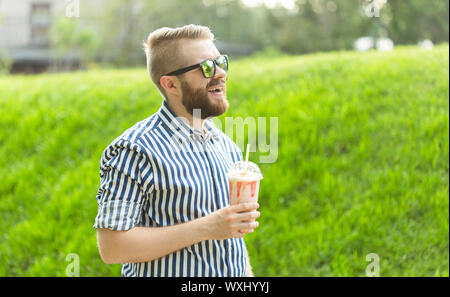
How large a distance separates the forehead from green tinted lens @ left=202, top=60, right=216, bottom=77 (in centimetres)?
2

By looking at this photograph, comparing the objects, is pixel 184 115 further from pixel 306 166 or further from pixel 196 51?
pixel 306 166

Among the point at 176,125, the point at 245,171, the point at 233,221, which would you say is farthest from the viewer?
the point at 176,125

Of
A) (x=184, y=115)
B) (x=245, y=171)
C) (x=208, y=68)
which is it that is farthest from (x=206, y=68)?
(x=245, y=171)

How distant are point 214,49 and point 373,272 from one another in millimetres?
2801

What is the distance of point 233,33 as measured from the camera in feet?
53.2

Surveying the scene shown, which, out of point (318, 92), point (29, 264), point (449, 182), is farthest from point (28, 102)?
point (449, 182)

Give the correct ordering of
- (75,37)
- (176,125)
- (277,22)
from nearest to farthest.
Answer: (176,125)
(75,37)
(277,22)

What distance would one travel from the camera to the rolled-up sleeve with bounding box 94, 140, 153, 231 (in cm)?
153

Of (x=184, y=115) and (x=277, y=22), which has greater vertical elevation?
(x=277, y=22)

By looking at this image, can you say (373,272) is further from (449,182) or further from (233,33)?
(233,33)

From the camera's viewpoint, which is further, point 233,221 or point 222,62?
point 222,62

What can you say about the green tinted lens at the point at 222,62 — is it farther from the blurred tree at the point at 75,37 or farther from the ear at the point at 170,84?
the blurred tree at the point at 75,37

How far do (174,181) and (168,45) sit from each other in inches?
19.6

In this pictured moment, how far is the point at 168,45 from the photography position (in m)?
1.64
